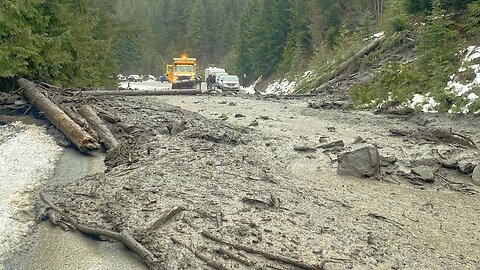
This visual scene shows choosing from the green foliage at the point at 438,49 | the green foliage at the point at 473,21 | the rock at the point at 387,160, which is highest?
the green foliage at the point at 473,21

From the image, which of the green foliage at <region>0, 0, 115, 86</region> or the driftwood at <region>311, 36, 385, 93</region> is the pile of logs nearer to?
the green foliage at <region>0, 0, 115, 86</region>

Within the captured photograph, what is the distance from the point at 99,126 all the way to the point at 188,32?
331ft

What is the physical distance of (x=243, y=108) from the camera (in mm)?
22047

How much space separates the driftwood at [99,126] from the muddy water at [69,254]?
4.67 metres

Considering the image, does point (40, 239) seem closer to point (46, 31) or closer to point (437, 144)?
point (437, 144)

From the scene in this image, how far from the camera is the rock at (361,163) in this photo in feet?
30.8

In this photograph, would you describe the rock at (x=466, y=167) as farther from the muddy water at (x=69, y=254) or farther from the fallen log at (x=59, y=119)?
the fallen log at (x=59, y=119)

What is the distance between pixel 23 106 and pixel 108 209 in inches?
380

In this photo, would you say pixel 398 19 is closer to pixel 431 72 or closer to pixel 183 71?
pixel 431 72

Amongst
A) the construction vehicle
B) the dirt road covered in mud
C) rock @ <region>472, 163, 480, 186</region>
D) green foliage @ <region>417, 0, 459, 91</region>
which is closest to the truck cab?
the construction vehicle

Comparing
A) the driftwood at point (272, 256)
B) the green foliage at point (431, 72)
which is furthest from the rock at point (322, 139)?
the driftwood at point (272, 256)

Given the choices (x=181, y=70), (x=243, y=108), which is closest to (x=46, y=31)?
(x=243, y=108)

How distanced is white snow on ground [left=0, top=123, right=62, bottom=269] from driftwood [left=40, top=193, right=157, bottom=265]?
1.83 feet

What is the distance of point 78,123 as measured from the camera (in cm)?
1220
